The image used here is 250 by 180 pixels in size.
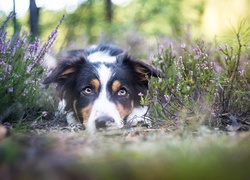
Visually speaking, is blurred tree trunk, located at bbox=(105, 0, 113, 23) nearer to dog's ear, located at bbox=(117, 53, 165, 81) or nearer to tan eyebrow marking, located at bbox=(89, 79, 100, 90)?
dog's ear, located at bbox=(117, 53, 165, 81)

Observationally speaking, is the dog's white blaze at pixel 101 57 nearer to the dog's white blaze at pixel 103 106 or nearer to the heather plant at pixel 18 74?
the dog's white blaze at pixel 103 106

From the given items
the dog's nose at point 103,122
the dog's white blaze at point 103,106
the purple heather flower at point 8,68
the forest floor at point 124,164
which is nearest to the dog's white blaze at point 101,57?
the dog's white blaze at point 103,106

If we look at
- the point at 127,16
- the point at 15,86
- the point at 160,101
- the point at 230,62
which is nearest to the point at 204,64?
the point at 230,62

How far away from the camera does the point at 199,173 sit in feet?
3.96

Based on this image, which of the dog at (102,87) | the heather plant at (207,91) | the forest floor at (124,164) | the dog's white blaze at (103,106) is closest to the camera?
the forest floor at (124,164)

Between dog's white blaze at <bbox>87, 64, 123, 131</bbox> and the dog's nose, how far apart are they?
2.3 inches

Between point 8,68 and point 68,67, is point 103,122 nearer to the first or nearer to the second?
point 8,68

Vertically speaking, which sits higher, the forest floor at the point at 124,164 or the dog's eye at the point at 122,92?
the dog's eye at the point at 122,92

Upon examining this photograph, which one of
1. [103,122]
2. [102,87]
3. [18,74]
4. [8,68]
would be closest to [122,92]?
[102,87]

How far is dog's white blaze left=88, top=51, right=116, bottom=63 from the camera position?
5.23 m

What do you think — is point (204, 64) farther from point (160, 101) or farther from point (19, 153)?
point (19, 153)

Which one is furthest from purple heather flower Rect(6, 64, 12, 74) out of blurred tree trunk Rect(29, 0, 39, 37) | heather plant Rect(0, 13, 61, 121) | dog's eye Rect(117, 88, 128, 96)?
blurred tree trunk Rect(29, 0, 39, 37)

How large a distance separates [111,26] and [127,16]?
8.21 feet

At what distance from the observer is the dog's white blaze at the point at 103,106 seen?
13.1ft
